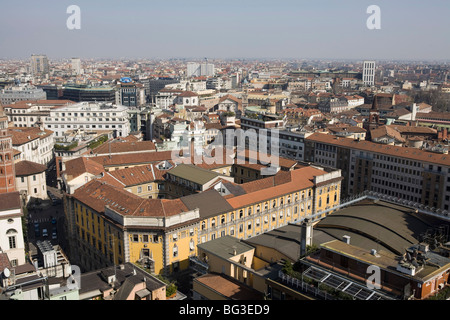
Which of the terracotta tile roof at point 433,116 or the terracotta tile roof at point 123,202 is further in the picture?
the terracotta tile roof at point 433,116

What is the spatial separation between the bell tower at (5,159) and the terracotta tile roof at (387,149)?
4067cm

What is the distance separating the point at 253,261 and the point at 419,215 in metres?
17.2

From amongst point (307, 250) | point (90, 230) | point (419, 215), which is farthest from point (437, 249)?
point (90, 230)

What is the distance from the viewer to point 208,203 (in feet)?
124

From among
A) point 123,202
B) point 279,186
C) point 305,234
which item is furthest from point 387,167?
point 123,202

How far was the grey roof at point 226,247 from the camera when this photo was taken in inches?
1117

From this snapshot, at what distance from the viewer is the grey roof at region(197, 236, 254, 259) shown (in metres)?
28.4

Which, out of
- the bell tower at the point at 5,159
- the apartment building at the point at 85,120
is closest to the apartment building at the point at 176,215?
the bell tower at the point at 5,159

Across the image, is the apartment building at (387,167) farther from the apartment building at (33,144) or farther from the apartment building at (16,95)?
the apartment building at (16,95)

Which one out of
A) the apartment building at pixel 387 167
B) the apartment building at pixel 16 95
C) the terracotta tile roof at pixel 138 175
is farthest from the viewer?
the apartment building at pixel 16 95

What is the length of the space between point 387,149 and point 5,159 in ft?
155

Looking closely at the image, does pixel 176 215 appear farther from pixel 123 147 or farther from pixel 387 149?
pixel 387 149

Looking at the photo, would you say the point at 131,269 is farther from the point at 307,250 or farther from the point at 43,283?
the point at 307,250

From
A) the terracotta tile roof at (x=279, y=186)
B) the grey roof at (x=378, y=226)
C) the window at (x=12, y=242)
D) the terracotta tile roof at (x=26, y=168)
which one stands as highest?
the terracotta tile roof at (x=279, y=186)
